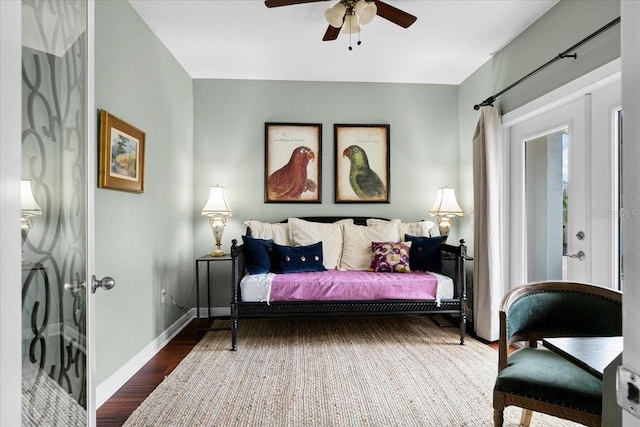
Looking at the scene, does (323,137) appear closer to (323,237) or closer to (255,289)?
(323,237)

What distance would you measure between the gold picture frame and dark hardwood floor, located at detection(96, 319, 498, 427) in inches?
50.8

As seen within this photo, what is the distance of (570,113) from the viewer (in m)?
2.54

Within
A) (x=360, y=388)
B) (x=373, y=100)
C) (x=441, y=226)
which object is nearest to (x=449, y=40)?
(x=373, y=100)

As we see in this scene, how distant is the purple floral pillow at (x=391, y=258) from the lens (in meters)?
3.44

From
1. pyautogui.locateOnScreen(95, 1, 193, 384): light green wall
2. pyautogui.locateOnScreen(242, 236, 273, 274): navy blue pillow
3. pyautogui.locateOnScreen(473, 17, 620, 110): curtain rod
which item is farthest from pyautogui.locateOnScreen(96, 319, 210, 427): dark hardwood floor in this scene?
pyautogui.locateOnScreen(473, 17, 620, 110): curtain rod

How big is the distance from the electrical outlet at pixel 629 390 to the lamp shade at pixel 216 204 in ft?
11.6

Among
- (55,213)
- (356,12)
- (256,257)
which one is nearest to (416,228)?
(256,257)

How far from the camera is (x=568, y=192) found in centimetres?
255

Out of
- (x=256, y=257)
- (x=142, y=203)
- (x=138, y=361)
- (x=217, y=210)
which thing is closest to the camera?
(x=138, y=361)

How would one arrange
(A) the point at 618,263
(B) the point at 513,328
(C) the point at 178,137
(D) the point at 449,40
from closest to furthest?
(B) the point at 513,328, (A) the point at 618,263, (D) the point at 449,40, (C) the point at 178,137

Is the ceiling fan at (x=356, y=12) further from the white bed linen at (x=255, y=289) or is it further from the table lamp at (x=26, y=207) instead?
the white bed linen at (x=255, y=289)

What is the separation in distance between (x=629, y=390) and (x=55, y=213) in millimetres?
1351

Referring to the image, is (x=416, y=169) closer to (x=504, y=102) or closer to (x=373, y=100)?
(x=373, y=100)

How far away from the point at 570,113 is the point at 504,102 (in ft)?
2.54
